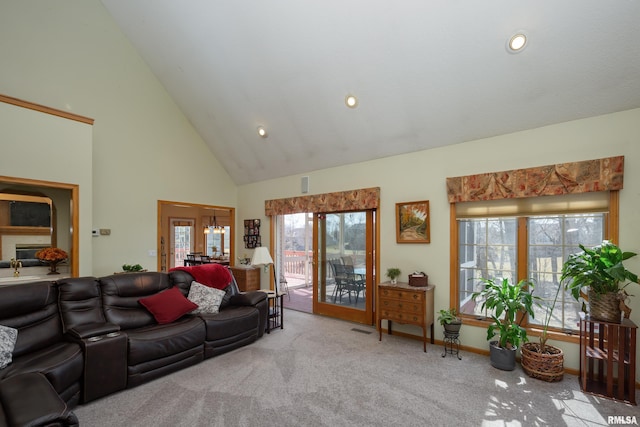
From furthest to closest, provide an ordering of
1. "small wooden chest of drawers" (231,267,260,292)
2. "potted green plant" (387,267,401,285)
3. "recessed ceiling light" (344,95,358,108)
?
"small wooden chest of drawers" (231,267,260,292), "potted green plant" (387,267,401,285), "recessed ceiling light" (344,95,358,108)

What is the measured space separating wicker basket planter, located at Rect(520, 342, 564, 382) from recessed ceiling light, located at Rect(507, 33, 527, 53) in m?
3.11

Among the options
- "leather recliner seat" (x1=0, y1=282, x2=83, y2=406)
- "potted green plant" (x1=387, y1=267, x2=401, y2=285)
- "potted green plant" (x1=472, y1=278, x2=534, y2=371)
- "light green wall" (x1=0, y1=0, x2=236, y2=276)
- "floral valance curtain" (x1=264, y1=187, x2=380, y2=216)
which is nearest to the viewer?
"leather recliner seat" (x1=0, y1=282, x2=83, y2=406)

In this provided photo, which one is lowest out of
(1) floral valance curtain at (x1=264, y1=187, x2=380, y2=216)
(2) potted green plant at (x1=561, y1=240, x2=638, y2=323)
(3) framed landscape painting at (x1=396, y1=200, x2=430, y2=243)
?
(2) potted green plant at (x1=561, y1=240, x2=638, y2=323)

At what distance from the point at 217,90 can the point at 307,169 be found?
2038 millimetres

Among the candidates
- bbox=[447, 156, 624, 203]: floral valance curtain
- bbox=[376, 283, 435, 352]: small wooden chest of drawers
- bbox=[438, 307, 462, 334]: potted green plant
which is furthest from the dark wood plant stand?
bbox=[376, 283, 435, 352]: small wooden chest of drawers

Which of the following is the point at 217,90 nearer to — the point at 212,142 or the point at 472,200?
the point at 212,142

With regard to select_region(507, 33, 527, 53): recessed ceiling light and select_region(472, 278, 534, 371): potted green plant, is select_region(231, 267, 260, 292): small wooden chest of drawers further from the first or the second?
select_region(507, 33, 527, 53): recessed ceiling light

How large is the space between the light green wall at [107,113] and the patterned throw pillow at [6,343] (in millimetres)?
1821

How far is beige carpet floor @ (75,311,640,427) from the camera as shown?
96.9 inches

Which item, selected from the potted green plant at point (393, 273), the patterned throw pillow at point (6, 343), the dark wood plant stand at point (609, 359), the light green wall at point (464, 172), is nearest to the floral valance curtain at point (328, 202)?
the light green wall at point (464, 172)

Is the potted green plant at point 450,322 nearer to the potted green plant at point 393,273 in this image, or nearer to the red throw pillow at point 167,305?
the potted green plant at point 393,273

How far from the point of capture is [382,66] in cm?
359

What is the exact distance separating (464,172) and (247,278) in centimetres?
451

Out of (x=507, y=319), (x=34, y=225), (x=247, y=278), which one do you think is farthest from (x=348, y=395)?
(x=34, y=225)
